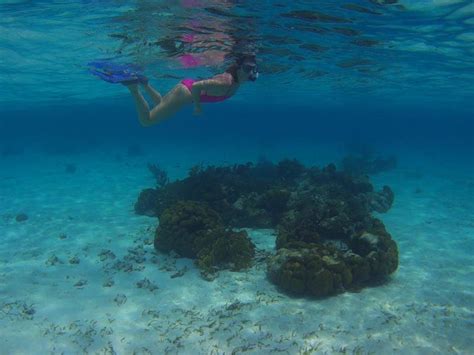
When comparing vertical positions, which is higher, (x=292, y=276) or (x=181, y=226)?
(x=292, y=276)

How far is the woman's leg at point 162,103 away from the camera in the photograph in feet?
32.7

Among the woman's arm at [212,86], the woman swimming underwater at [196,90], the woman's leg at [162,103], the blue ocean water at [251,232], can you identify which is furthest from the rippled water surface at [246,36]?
the woman's leg at [162,103]

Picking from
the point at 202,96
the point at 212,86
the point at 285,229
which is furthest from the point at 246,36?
the point at 285,229

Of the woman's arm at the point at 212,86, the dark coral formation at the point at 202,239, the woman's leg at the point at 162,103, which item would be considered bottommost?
the dark coral formation at the point at 202,239

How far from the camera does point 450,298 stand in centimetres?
834

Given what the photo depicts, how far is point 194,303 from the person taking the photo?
8078 mm

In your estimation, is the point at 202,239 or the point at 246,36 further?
the point at 246,36

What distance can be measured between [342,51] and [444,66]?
27.9ft

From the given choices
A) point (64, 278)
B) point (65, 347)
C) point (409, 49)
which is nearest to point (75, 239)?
point (64, 278)

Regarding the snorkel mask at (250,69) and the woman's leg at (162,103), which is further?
the woman's leg at (162,103)

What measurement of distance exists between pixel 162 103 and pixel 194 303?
5.52 m

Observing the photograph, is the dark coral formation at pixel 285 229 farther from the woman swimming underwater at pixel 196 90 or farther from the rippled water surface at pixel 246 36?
the rippled water surface at pixel 246 36

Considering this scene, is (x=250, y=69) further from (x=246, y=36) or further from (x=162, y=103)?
(x=246, y=36)

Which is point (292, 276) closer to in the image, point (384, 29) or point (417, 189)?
point (384, 29)
